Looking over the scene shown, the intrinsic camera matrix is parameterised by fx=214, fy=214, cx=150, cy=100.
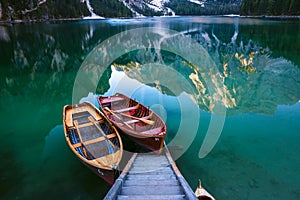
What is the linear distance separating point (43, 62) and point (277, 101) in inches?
1198

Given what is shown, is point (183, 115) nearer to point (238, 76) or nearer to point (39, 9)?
point (238, 76)

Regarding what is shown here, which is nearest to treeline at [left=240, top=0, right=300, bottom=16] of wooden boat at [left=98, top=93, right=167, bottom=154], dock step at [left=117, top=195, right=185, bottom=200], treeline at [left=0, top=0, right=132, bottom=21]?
treeline at [left=0, top=0, right=132, bottom=21]

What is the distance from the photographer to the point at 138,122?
1287 centimetres

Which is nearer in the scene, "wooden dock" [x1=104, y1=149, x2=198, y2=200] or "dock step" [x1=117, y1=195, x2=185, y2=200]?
"dock step" [x1=117, y1=195, x2=185, y2=200]

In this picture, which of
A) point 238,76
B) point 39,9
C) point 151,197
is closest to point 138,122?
point 151,197

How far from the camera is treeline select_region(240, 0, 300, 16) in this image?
10293cm

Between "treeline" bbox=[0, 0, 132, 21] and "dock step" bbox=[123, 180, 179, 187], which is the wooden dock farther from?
"treeline" bbox=[0, 0, 132, 21]

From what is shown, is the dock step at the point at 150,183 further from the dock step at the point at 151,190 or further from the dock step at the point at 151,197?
the dock step at the point at 151,197

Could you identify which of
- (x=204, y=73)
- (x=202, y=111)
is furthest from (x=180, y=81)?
(x=202, y=111)

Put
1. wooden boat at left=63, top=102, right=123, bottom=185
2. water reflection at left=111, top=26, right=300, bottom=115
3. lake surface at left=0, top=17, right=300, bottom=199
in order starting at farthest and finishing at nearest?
water reflection at left=111, top=26, right=300, bottom=115, lake surface at left=0, top=17, right=300, bottom=199, wooden boat at left=63, top=102, right=123, bottom=185

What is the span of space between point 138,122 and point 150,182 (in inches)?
221

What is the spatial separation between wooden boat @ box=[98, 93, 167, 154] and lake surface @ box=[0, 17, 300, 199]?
1.52 m

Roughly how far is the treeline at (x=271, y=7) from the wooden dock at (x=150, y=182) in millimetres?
122750

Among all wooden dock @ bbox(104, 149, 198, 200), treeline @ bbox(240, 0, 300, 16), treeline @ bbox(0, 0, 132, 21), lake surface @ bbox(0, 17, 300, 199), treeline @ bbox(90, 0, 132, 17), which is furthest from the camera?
treeline @ bbox(90, 0, 132, 17)
